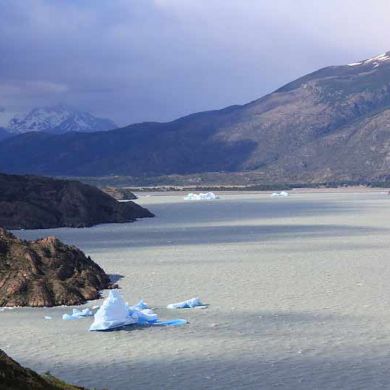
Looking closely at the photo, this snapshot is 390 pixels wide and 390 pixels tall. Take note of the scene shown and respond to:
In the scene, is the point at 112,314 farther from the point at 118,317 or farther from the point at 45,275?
the point at 45,275

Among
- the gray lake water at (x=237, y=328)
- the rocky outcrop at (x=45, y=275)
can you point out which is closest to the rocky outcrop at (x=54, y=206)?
the gray lake water at (x=237, y=328)

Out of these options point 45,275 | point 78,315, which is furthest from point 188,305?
point 45,275

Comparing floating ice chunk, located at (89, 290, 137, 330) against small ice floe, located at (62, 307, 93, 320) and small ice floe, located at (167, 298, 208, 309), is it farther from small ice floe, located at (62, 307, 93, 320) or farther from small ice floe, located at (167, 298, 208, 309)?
small ice floe, located at (167, 298, 208, 309)

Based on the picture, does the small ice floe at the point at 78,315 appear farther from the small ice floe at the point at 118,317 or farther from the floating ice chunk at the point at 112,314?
the floating ice chunk at the point at 112,314

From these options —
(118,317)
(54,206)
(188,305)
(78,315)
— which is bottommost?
(188,305)

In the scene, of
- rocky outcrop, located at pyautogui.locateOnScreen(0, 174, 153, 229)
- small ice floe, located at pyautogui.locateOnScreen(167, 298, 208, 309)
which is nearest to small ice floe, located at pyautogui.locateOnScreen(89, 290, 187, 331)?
small ice floe, located at pyautogui.locateOnScreen(167, 298, 208, 309)

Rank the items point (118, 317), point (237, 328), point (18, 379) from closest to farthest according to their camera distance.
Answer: point (18, 379) → point (237, 328) → point (118, 317)
